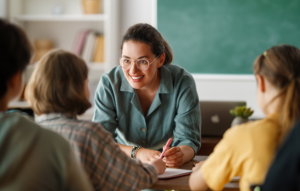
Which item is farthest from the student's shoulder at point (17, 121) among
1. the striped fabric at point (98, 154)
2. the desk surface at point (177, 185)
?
the desk surface at point (177, 185)

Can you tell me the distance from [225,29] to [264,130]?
2.57m

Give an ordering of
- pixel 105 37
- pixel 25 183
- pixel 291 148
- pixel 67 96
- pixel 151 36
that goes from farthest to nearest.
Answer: pixel 105 37, pixel 151 36, pixel 67 96, pixel 25 183, pixel 291 148

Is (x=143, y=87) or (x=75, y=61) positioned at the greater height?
(x=75, y=61)

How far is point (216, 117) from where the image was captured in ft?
6.20

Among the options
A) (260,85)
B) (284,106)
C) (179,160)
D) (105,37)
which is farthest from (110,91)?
(105,37)

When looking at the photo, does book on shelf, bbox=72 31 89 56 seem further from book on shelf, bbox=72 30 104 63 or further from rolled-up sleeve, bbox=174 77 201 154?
rolled-up sleeve, bbox=174 77 201 154

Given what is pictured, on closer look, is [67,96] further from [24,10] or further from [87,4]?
[24,10]

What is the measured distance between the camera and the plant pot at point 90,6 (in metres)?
3.05

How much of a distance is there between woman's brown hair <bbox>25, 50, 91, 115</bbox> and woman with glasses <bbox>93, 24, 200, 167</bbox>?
24.4 inches

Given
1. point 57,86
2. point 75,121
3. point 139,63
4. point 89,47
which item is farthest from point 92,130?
point 89,47

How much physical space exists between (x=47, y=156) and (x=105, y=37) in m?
2.37

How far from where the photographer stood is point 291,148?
0.61m

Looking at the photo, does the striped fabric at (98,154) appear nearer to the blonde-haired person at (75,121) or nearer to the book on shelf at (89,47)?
the blonde-haired person at (75,121)

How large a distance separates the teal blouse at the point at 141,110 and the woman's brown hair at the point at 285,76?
71 cm
